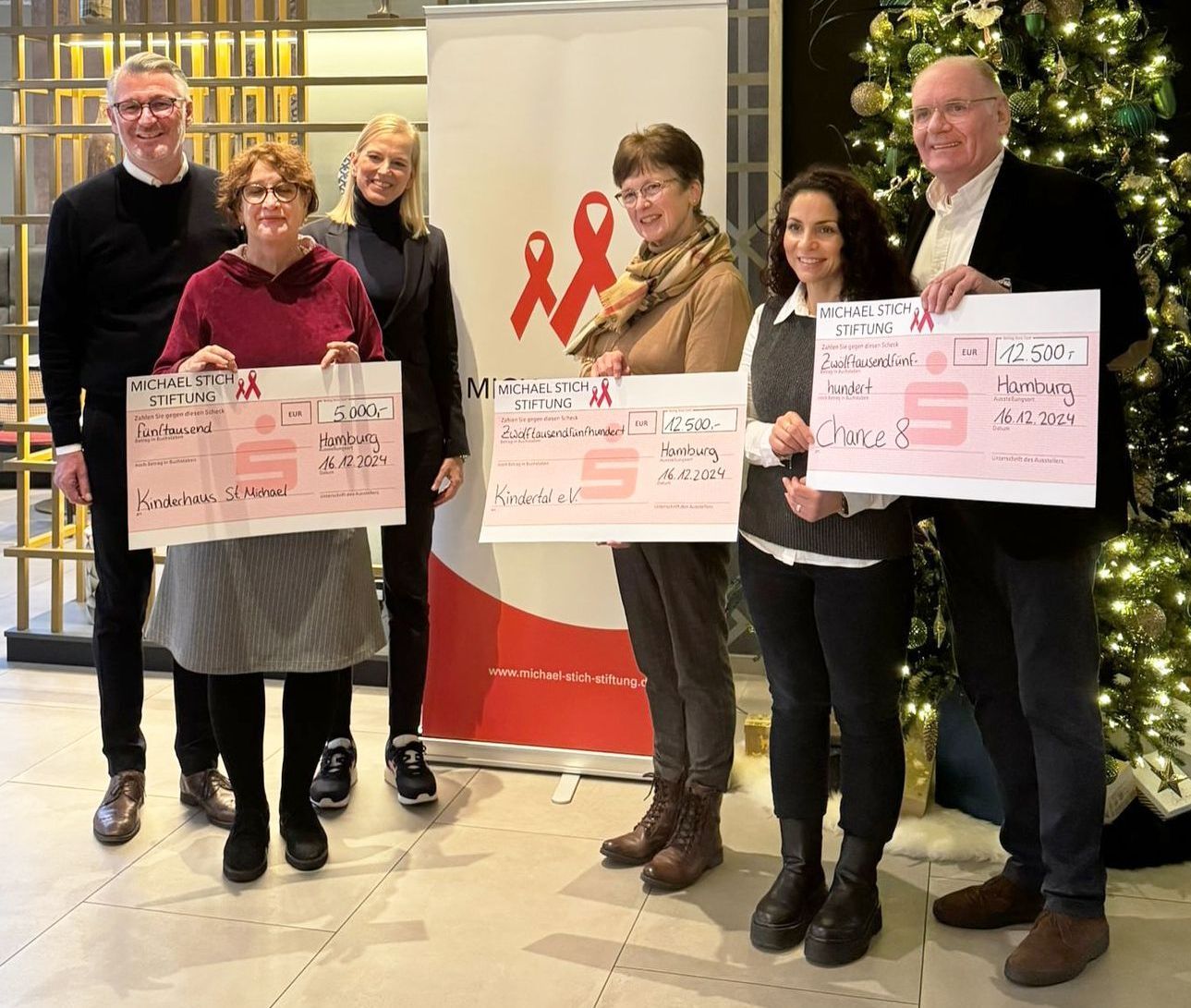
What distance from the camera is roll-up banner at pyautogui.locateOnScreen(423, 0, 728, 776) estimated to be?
9.85ft

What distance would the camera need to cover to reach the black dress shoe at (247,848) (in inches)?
104

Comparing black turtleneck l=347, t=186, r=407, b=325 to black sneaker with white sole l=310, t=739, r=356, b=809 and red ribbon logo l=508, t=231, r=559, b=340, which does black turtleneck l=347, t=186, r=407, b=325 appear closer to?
red ribbon logo l=508, t=231, r=559, b=340

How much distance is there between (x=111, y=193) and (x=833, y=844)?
2208 mm

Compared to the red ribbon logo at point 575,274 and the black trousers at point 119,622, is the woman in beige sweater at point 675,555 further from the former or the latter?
the black trousers at point 119,622

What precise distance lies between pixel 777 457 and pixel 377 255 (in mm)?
1211

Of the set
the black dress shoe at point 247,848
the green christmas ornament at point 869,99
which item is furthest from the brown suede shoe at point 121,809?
the green christmas ornament at point 869,99

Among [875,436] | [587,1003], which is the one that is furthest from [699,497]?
[587,1003]

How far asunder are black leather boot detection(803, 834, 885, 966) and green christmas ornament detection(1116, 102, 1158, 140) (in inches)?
64.3

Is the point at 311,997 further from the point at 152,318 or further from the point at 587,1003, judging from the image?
the point at 152,318

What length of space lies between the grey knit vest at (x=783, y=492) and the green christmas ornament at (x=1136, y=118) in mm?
989

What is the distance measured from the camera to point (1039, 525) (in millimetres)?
2121

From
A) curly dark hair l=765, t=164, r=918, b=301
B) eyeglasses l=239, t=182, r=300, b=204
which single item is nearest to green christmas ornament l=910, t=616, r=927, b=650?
curly dark hair l=765, t=164, r=918, b=301

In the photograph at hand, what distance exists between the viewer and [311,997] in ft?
7.29

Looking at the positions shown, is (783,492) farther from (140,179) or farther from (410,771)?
(140,179)
